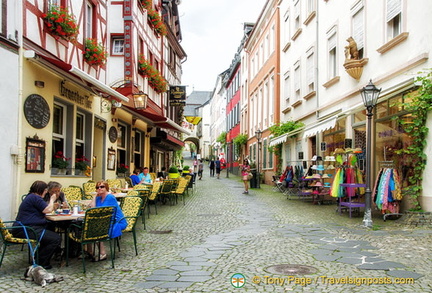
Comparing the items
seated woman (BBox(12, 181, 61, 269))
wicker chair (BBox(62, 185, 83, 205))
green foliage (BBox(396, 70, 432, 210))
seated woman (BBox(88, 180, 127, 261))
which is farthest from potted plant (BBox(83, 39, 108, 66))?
green foliage (BBox(396, 70, 432, 210))

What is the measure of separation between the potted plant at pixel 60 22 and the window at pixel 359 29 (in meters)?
8.40

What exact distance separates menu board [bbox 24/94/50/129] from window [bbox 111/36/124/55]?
7593 millimetres

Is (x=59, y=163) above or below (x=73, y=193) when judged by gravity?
above

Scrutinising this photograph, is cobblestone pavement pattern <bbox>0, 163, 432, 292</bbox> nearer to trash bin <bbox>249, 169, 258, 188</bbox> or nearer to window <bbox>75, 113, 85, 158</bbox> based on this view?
window <bbox>75, 113, 85, 158</bbox>

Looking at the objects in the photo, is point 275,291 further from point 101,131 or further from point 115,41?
point 115,41

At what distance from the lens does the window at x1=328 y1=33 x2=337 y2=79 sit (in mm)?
15969

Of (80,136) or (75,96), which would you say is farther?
(80,136)

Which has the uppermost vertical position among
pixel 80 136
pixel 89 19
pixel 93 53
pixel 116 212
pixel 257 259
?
pixel 89 19

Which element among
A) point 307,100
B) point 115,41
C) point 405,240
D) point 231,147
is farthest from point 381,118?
point 231,147

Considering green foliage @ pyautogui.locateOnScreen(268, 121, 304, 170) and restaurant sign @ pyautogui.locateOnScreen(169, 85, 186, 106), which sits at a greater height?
restaurant sign @ pyautogui.locateOnScreen(169, 85, 186, 106)

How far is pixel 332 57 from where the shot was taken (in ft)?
53.3

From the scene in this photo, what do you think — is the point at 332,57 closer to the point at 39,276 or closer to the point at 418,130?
the point at 418,130

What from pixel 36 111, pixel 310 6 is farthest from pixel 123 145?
pixel 310 6

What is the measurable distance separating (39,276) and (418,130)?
27.1 ft
